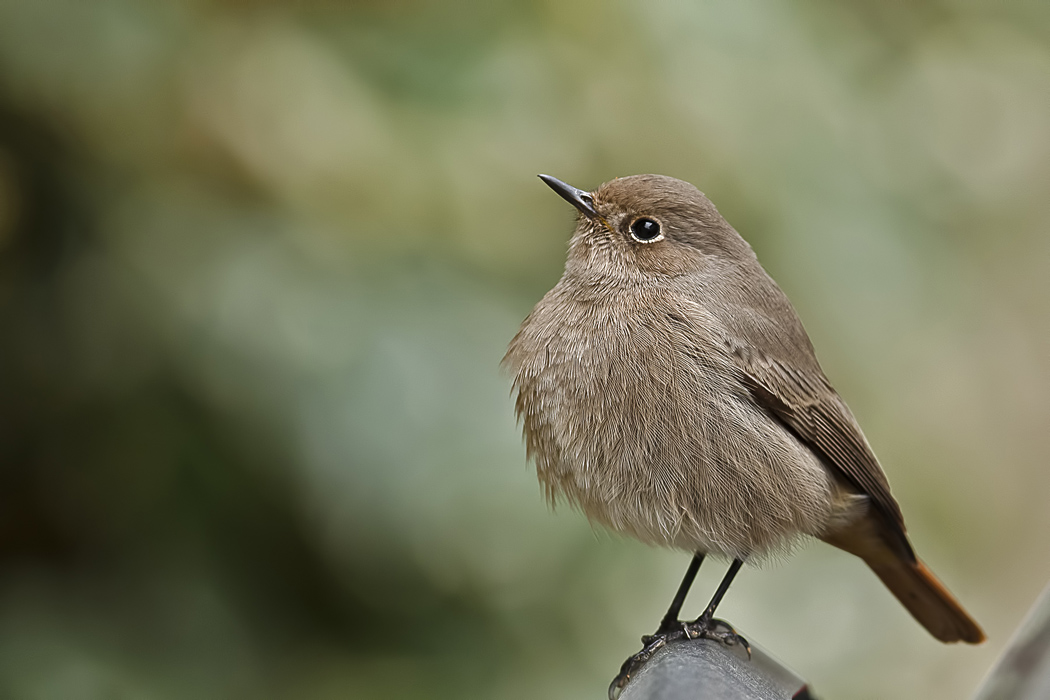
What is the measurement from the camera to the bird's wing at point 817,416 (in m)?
2.86

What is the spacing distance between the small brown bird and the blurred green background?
0.53m

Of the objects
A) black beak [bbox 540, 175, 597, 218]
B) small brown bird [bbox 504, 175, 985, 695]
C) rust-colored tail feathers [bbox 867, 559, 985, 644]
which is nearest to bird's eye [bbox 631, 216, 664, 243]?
small brown bird [bbox 504, 175, 985, 695]

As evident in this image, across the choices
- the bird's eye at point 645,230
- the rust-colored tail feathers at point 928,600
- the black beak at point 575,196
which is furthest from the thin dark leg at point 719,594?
the black beak at point 575,196

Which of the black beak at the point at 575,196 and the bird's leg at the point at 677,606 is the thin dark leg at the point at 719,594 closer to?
the bird's leg at the point at 677,606

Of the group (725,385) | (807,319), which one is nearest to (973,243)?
(807,319)

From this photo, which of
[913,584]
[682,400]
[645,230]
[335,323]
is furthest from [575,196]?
[913,584]

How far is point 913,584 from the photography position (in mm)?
3330

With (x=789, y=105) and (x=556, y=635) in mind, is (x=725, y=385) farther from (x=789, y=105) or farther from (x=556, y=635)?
(x=789, y=105)

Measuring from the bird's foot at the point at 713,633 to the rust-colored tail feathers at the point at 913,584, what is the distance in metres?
0.57

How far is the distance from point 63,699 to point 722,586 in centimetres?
200

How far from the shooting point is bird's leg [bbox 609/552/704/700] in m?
2.68

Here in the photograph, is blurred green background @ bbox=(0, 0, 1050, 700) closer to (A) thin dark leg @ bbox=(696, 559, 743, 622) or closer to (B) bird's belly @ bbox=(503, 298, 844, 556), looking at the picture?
(A) thin dark leg @ bbox=(696, 559, 743, 622)

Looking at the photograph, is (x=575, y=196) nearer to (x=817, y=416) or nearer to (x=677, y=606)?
(x=817, y=416)

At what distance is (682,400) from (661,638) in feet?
2.12
